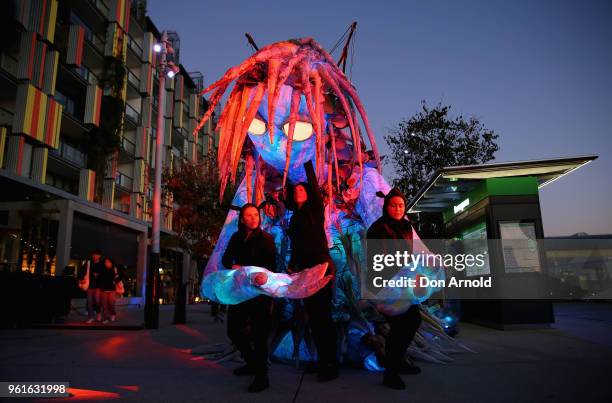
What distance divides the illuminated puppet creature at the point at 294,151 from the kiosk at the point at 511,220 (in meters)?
4.47

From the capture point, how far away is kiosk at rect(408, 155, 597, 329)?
8211mm

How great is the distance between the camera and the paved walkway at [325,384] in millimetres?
3068

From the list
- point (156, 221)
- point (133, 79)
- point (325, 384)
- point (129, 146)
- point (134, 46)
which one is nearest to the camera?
point (325, 384)

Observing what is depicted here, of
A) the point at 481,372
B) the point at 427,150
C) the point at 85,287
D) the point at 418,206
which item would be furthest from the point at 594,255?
the point at 85,287

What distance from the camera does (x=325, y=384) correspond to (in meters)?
3.45

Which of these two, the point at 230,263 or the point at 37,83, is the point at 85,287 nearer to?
the point at 230,263

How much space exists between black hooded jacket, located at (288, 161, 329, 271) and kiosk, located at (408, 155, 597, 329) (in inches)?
204

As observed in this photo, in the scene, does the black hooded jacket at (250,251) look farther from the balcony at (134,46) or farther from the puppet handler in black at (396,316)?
the balcony at (134,46)

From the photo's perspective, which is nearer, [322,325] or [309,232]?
[322,325]

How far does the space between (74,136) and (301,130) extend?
20.3 meters

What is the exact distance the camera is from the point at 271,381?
3580 mm

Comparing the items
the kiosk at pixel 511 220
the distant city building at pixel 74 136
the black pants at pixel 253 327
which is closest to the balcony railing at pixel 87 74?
the distant city building at pixel 74 136

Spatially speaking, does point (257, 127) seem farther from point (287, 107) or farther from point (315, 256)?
point (315, 256)

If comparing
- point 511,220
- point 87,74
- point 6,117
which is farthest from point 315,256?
point 87,74
